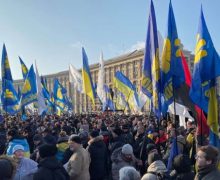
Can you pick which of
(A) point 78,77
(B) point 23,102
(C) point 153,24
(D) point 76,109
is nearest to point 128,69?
(D) point 76,109

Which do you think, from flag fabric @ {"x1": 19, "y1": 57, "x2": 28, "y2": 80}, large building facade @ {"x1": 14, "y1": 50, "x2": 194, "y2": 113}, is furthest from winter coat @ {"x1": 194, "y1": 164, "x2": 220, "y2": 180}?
large building facade @ {"x1": 14, "y1": 50, "x2": 194, "y2": 113}

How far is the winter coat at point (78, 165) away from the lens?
204 inches

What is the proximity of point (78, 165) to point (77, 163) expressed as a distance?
3 cm

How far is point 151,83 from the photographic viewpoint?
748 centimetres

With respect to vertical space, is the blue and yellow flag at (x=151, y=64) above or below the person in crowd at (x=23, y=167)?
above

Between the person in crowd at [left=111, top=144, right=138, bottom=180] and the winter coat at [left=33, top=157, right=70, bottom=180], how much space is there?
1599 mm

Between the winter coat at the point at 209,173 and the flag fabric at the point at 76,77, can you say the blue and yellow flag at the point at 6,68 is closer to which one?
the flag fabric at the point at 76,77

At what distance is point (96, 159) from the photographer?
20.9 feet

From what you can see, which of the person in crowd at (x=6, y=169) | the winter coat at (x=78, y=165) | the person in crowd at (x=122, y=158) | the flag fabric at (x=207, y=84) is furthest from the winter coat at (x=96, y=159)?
the person in crowd at (x=6, y=169)

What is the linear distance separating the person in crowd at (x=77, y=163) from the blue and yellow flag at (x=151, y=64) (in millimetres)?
2408

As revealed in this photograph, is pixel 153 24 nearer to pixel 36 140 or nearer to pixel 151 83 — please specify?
pixel 151 83

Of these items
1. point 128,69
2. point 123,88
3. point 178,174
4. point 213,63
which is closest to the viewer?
point 178,174

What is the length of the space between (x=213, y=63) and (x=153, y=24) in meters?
2.19

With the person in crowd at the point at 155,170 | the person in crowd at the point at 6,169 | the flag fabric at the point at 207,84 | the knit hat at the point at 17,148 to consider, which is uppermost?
the flag fabric at the point at 207,84
